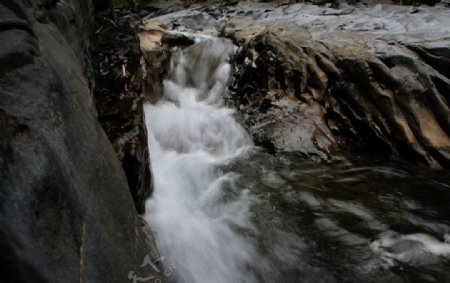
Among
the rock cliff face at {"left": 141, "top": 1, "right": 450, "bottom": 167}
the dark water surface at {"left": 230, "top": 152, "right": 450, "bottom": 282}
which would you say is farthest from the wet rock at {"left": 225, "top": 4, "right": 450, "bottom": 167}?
the dark water surface at {"left": 230, "top": 152, "right": 450, "bottom": 282}

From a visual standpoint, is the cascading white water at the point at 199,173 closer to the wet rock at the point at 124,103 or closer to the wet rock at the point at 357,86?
the wet rock at the point at 124,103

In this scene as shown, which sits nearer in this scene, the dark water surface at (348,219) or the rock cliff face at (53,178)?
the rock cliff face at (53,178)

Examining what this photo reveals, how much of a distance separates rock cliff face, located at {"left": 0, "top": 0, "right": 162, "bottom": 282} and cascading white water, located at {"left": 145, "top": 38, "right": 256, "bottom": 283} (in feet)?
4.03

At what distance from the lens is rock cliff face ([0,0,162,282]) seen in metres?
1.51

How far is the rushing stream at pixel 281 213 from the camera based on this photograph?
372 cm

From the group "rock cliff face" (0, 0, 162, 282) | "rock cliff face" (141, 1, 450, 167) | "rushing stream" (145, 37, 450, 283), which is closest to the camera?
"rock cliff face" (0, 0, 162, 282)

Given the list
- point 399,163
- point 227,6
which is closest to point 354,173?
point 399,163

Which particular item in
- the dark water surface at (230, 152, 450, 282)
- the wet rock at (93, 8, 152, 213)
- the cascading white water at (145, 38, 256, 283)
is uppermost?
the wet rock at (93, 8, 152, 213)

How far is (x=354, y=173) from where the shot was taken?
567 centimetres

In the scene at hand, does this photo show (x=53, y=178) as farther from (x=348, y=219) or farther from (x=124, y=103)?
(x=348, y=219)

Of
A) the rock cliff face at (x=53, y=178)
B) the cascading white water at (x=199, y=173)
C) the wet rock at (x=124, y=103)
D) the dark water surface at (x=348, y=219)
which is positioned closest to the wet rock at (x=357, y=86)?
the dark water surface at (x=348, y=219)

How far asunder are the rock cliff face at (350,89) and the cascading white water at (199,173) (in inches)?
23.0

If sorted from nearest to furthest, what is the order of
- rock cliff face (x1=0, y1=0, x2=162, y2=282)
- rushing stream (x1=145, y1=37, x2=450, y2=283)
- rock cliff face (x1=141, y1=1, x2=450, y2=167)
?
rock cliff face (x1=0, y1=0, x2=162, y2=282), rushing stream (x1=145, y1=37, x2=450, y2=283), rock cliff face (x1=141, y1=1, x2=450, y2=167)

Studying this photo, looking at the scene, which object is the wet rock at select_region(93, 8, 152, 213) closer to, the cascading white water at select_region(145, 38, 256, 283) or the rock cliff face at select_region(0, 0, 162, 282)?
the cascading white water at select_region(145, 38, 256, 283)
